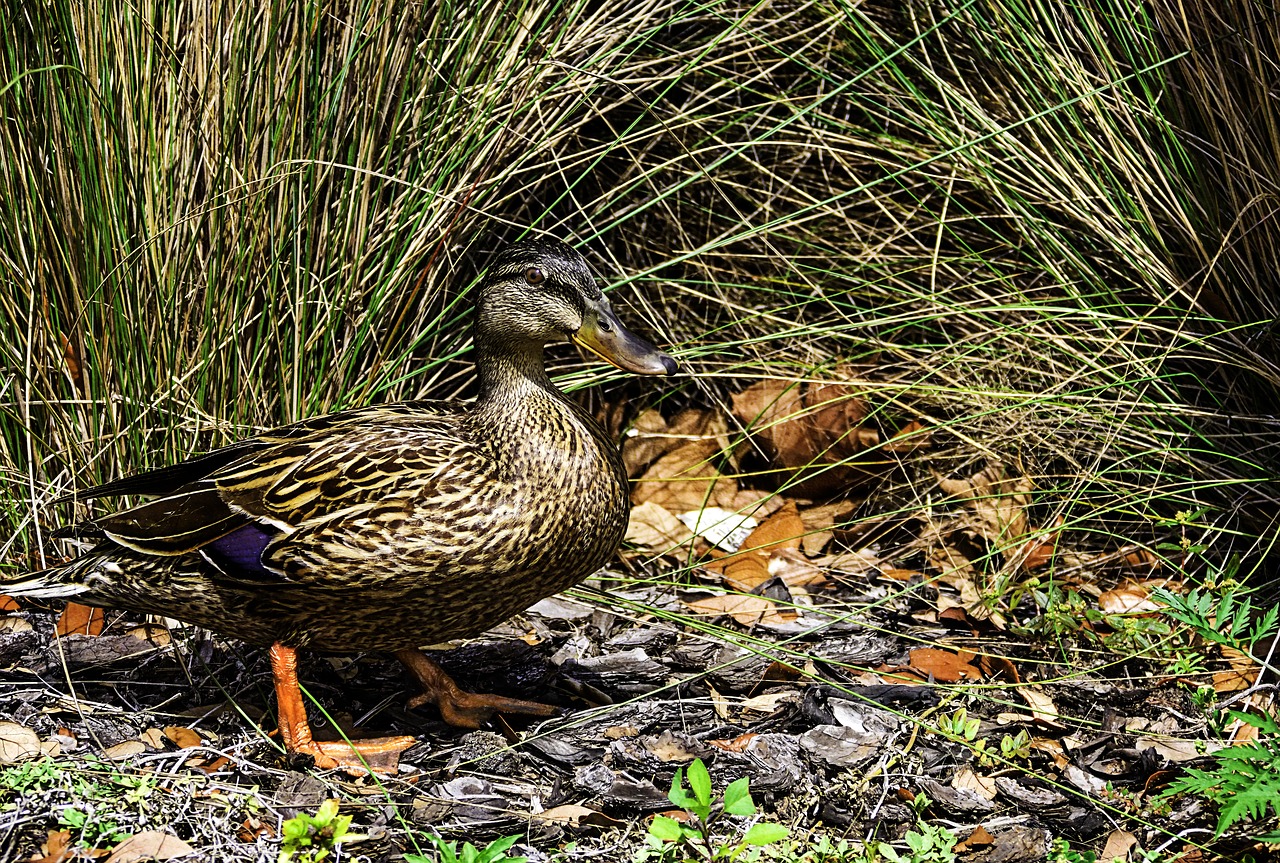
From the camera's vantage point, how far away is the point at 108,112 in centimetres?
348

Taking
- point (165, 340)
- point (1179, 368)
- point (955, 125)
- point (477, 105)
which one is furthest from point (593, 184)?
point (1179, 368)

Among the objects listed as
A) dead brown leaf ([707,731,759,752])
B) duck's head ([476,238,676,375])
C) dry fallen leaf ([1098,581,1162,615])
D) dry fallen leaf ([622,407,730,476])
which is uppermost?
duck's head ([476,238,676,375])

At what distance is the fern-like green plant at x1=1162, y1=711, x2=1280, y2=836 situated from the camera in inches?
98.8

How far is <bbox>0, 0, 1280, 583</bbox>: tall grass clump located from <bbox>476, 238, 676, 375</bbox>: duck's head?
0.48 metres

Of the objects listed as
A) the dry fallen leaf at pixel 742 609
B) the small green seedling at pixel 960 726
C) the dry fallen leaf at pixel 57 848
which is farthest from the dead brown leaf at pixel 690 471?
the dry fallen leaf at pixel 57 848

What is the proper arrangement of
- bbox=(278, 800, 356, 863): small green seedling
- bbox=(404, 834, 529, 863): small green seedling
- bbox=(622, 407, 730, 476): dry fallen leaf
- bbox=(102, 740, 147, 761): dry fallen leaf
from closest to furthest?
bbox=(404, 834, 529, 863): small green seedling < bbox=(278, 800, 356, 863): small green seedling < bbox=(102, 740, 147, 761): dry fallen leaf < bbox=(622, 407, 730, 476): dry fallen leaf

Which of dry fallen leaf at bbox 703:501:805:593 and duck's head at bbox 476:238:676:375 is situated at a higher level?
duck's head at bbox 476:238:676:375

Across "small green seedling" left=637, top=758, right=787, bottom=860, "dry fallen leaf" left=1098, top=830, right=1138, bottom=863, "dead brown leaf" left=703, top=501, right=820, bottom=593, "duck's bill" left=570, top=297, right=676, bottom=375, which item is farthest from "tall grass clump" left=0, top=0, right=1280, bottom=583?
"small green seedling" left=637, top=758, right=787, bottom=860

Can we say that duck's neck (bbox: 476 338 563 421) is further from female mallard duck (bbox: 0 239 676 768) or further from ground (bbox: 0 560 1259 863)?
ground (bbox: 0 560 1259 863)

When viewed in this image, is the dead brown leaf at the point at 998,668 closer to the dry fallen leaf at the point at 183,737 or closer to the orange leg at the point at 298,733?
the orange leg at the point at 298,733

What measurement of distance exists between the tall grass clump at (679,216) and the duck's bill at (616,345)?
1.99 ft

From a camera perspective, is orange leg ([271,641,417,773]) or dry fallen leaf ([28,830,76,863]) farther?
orange leg ([271,641,417,773])

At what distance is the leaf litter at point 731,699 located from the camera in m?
3.04

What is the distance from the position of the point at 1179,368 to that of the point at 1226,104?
2.58 feet
